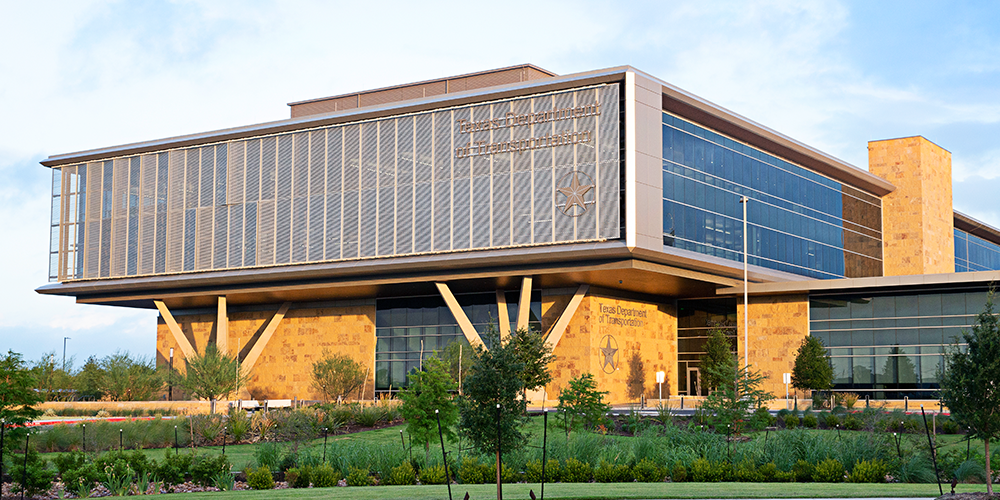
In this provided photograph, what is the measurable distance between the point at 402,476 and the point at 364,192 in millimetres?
33883

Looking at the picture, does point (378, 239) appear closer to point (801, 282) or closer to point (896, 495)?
point (801, 282)

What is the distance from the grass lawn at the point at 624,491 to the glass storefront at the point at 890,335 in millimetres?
32962

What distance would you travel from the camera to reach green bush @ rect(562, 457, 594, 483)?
21.8m

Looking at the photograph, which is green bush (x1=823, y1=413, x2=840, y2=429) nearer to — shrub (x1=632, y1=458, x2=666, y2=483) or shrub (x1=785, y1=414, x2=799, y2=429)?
shrub (x1=785, y1=414, x2=799, y2=429)

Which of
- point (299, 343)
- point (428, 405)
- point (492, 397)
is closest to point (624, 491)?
point (492, 397)

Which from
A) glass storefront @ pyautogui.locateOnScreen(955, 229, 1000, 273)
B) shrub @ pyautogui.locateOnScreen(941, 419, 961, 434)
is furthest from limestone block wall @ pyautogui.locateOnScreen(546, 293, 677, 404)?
glass storefront @ pyautogui.locateOnScreen(955, 229, 1000, 273)

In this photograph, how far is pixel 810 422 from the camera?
34.6 metres

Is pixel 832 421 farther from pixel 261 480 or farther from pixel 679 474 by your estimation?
pixel 261 480

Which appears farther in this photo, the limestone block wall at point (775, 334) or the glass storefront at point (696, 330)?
the glass storefront at point (696, 330)

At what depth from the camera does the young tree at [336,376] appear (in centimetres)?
5644

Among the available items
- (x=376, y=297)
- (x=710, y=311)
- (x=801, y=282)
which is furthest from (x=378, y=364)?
(x=801, y=282)

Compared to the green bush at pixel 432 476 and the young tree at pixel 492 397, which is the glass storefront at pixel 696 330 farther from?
the young tree at pixel 492 397

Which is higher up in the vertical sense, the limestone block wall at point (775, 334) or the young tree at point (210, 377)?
the limestone block wall at point (775, 334)

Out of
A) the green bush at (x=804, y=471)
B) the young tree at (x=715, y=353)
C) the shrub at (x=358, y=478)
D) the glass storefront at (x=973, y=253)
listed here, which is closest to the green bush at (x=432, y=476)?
the shrub at (x=358, y=478)
